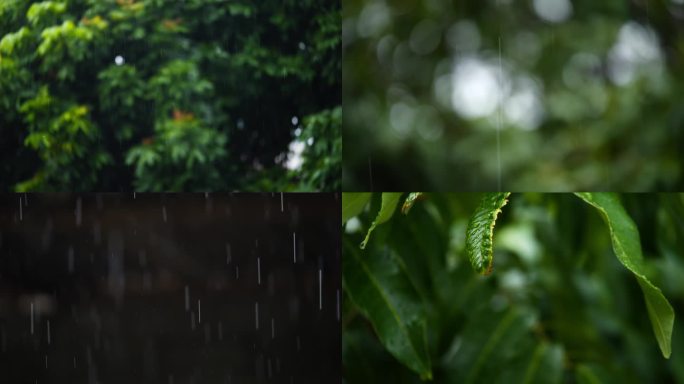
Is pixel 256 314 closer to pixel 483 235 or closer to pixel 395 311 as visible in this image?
pixel 395 311

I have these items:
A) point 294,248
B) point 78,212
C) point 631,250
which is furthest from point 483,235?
point 78,212

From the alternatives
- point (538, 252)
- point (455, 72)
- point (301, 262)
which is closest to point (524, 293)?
point (538, 252)

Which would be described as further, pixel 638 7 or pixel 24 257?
pixel 638 7

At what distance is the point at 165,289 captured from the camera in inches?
44.9

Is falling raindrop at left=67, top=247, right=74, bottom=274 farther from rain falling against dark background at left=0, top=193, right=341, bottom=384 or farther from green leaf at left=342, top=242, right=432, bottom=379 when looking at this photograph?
green leaf at left=342, top=242, right=432, bottom=379

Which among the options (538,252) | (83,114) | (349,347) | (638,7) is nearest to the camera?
(349,347)

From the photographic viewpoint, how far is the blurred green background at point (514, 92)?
1.50 m

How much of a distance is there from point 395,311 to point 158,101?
586 mm

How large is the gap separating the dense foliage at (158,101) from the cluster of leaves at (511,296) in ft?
1.03

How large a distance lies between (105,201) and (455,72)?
858 millimetres

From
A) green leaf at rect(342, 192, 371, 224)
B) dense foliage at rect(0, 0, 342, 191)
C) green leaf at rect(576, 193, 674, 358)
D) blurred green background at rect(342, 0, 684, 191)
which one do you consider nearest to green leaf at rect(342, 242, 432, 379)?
green leaf at rect(342, 192, 371, 224)

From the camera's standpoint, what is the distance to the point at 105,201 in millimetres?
1140

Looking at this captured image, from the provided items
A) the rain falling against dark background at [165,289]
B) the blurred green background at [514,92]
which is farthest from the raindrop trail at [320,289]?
the blurred green background at [514,92]

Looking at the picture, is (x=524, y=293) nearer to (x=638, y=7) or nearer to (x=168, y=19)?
(x=168, y=19)
